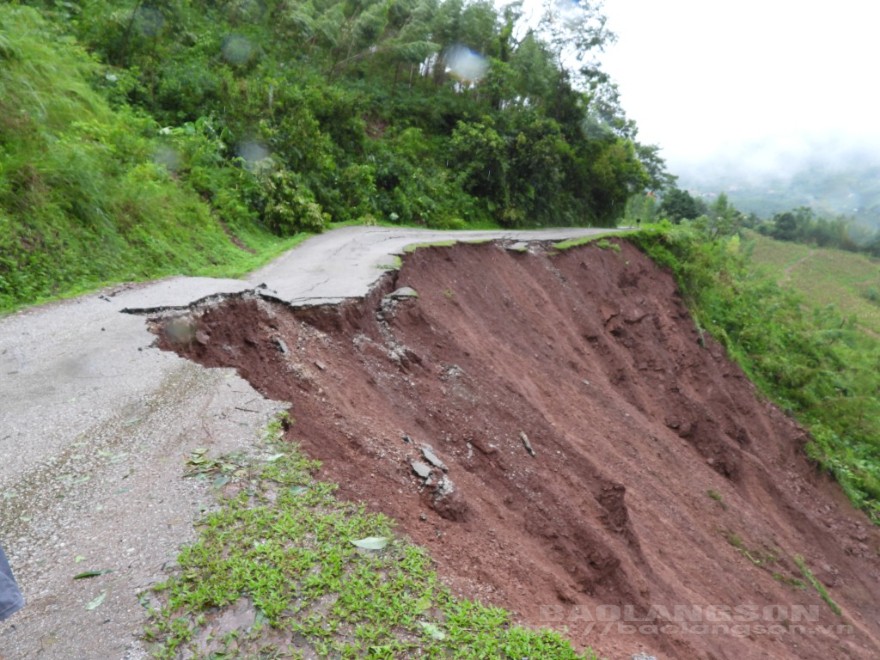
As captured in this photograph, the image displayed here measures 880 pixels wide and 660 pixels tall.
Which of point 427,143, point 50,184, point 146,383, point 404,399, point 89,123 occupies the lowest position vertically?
point 404,399

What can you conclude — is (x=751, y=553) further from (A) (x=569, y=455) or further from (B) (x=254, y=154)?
(B) (x=254, y=154)

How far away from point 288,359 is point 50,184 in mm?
5701

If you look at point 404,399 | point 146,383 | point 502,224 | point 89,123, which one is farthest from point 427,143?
point 146,383

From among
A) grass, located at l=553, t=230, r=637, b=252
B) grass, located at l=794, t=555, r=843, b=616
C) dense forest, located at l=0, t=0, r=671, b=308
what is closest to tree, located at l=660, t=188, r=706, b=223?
dense forest, located at l=0, t=0, r=671, b=308

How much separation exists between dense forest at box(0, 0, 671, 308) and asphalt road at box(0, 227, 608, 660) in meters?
2.33

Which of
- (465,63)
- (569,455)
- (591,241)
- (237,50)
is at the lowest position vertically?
(569,455)

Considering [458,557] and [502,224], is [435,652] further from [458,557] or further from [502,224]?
[502,224]

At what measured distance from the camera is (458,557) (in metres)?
4.14

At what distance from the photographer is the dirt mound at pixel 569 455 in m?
5.01

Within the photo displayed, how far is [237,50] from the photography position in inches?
797

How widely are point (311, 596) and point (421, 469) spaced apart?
2096mm

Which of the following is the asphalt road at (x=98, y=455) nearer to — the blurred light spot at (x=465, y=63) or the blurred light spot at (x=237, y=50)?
the blurred light spot at (x=237, y=50)

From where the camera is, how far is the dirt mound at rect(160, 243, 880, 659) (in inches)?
197

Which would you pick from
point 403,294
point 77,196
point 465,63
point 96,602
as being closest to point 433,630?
point 96,602
